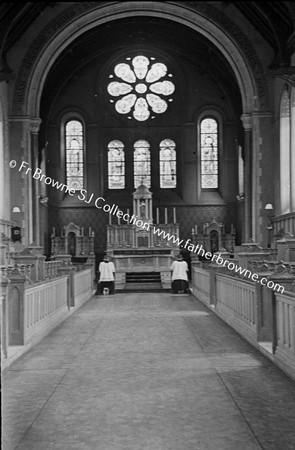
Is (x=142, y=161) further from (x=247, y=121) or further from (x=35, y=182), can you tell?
(x=247, y=121)

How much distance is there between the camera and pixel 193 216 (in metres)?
25.1

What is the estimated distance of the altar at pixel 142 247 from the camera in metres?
20.8

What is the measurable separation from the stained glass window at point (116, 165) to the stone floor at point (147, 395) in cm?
1693

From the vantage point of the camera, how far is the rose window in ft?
85.7

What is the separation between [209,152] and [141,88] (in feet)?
12.7

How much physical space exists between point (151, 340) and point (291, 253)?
5117mm

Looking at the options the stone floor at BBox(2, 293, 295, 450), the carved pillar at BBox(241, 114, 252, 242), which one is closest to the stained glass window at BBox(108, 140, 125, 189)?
the carved pillar at BBox(241, 114, 252, 242)

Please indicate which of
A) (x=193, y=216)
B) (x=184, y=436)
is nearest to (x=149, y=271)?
(x=193, y=216)

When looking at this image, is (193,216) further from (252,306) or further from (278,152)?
(252,306)

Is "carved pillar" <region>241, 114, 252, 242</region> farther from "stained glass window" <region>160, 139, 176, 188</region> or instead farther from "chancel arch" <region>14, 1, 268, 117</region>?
"stained glass window" <region>160, 139, 176, 188</region>

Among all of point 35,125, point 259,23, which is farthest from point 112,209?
point 259,23

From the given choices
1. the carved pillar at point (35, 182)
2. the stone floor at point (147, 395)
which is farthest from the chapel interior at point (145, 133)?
the stone floor at point (147, 395)

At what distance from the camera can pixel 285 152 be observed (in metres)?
19.4

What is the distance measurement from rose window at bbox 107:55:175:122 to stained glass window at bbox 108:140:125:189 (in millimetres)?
1402
